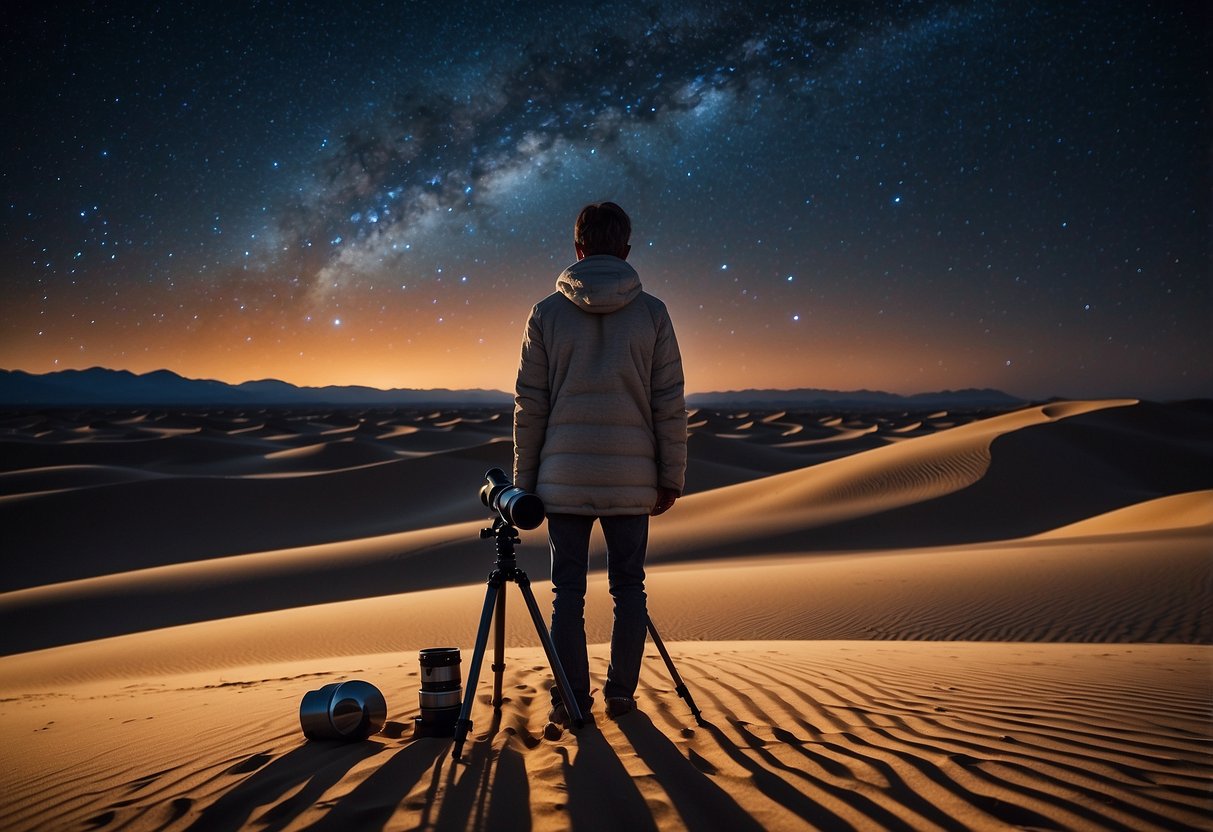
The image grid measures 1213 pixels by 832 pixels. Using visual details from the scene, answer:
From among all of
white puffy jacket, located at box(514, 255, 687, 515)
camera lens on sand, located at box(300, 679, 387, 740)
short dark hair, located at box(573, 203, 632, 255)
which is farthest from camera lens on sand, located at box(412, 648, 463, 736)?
short dark hair, located at box(573, 203, 632, 255)

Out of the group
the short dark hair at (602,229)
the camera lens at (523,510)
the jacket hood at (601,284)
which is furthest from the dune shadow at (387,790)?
the short dark hair at (602,229)

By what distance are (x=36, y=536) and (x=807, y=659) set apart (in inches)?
798

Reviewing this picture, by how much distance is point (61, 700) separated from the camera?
19.2 feet

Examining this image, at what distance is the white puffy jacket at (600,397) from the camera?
11.2ft

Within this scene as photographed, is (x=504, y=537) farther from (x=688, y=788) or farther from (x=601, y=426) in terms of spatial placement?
(x=688, y=788)

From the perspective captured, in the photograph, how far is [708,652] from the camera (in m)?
6.04

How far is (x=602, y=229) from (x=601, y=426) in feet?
3.14

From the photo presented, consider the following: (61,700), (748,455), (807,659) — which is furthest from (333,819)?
(748,455)

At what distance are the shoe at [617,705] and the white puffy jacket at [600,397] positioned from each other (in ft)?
3.10

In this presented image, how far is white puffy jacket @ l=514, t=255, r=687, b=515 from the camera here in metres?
3.43

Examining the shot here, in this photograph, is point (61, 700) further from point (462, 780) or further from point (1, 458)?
point (1, 458)

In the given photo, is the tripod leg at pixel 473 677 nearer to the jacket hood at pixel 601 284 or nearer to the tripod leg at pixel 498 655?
the tripod leg at pixel 498 655

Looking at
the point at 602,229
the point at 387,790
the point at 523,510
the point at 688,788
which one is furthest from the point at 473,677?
the point at 602,229

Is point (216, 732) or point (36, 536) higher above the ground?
point (216, 732)
